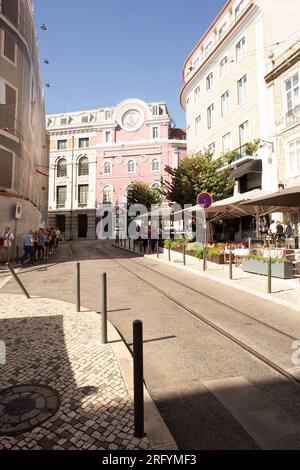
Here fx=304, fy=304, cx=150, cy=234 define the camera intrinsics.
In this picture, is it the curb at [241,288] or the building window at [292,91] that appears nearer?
the curb at [241,288]

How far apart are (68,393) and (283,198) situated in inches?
364

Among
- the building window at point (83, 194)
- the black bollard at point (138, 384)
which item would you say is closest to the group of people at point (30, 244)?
the black bollard at point (138, 384)

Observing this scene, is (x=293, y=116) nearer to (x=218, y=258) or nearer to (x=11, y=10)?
(x=218, y=258)

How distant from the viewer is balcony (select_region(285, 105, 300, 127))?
671 inches

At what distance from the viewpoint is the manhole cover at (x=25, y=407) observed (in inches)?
108

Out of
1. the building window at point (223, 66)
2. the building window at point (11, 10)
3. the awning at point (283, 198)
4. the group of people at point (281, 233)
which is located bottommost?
the group of people at point (281, 233)

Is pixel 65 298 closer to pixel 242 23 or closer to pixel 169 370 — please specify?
pixel 169 370

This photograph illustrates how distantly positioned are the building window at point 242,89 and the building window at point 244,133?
1684 millimetres

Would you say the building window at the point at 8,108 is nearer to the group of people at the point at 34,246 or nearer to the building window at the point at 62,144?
the group of people at the point at 34,246

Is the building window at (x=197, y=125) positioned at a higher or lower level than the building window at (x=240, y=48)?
lower

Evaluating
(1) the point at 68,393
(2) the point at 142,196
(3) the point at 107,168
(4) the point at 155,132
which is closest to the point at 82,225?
(3) the point at 107,168

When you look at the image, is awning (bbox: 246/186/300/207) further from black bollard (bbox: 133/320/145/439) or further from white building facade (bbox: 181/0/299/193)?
white building facade (bbox: 181/0/299/193)

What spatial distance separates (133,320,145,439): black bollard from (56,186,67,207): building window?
45.7m

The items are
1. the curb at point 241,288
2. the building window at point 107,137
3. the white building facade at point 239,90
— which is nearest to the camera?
the curb at point 241,288
